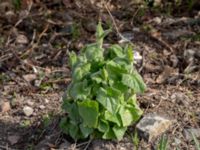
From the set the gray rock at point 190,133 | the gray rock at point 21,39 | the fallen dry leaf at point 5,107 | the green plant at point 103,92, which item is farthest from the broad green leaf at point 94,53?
the gray rock at point 21,39

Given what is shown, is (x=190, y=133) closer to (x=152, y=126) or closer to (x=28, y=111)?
(x=152, y=126)

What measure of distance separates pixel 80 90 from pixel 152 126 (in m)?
0.37

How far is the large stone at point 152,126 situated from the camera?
2.34 metres

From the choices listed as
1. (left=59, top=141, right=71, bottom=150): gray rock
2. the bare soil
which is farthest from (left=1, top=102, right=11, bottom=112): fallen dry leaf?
(left=59, top=141, right=71, bottom=150): gray rock

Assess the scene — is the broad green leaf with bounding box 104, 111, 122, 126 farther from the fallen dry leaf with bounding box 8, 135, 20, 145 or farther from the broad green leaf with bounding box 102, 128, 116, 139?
the fallen dry leaf with bounding box 8, 135, 20, 145

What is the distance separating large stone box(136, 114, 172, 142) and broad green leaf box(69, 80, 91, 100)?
0.32m

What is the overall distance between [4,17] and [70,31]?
0.44 m

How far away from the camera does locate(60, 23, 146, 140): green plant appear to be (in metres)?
2.17

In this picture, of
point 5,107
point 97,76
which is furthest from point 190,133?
point 5,107

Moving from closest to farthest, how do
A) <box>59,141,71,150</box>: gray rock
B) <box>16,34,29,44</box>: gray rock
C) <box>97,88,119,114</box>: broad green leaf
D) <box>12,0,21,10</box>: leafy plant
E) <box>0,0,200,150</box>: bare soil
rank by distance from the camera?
<box>97,88,119,114</box>: broad green leaf → <box>59,141,71,150</box>: gray rock → <box>0,0,200,150</box>: bare soil → <box>16,34,29,44</box>: gray rock → <box>12,0,21,10</box>: leafy plant

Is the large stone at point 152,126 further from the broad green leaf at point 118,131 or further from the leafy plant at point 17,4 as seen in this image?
the leafy plant at point 17,4

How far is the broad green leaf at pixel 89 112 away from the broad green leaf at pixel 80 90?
26 mm

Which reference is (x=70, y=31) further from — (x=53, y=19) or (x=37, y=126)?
(x=37, y=126)

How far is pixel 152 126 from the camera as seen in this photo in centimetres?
235
